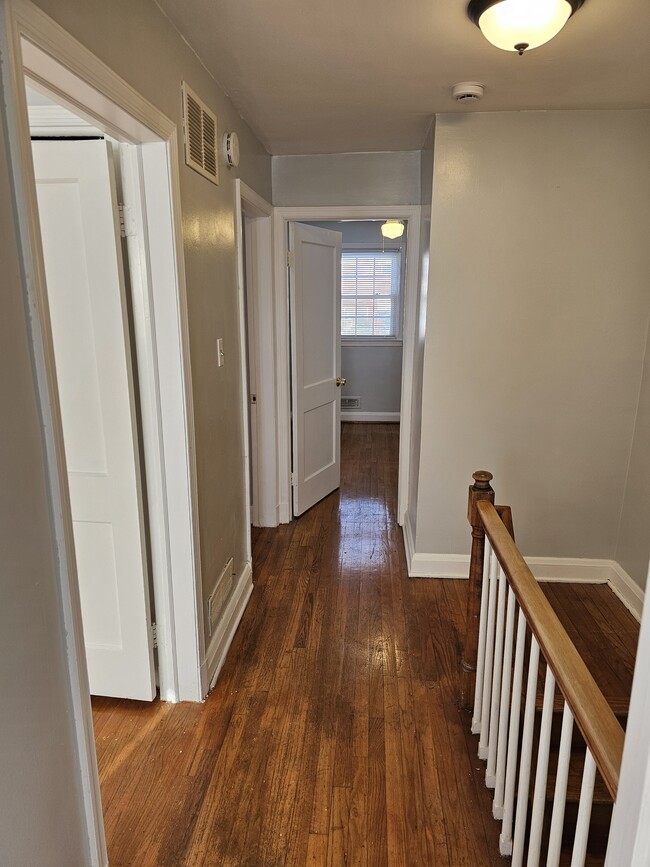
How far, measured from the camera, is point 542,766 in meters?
1.25

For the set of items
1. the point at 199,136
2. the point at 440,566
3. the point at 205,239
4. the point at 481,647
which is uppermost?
the point at 199,136

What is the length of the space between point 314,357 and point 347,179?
1.19 m

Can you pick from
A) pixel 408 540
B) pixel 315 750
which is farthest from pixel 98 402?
pixel 408 540

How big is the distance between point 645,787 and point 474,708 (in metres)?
1.43

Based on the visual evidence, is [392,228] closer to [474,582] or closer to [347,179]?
[347,179]

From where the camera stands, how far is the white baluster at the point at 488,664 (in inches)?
70.5

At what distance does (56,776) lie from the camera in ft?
3.87

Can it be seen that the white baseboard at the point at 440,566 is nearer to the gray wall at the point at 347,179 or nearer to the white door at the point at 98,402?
the white door at the point at 98,402

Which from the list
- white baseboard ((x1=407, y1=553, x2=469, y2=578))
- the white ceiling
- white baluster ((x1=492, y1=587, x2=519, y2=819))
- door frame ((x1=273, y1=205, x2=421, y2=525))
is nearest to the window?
door frame ((x1=273, y1=205, x2=421, y2=525))

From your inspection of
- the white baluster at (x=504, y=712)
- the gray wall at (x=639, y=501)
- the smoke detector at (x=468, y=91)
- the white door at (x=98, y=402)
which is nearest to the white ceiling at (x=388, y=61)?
the smoke detector at (x=468, y=91)

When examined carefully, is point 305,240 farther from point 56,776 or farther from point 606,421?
point 56,776

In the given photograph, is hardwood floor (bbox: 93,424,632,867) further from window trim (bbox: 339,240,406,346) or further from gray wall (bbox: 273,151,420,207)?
window trim (bbox: 339,240,406,346)

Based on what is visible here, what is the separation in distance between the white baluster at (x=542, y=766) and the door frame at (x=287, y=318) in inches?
99.6

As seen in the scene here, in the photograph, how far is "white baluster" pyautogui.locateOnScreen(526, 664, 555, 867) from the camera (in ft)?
4.04
